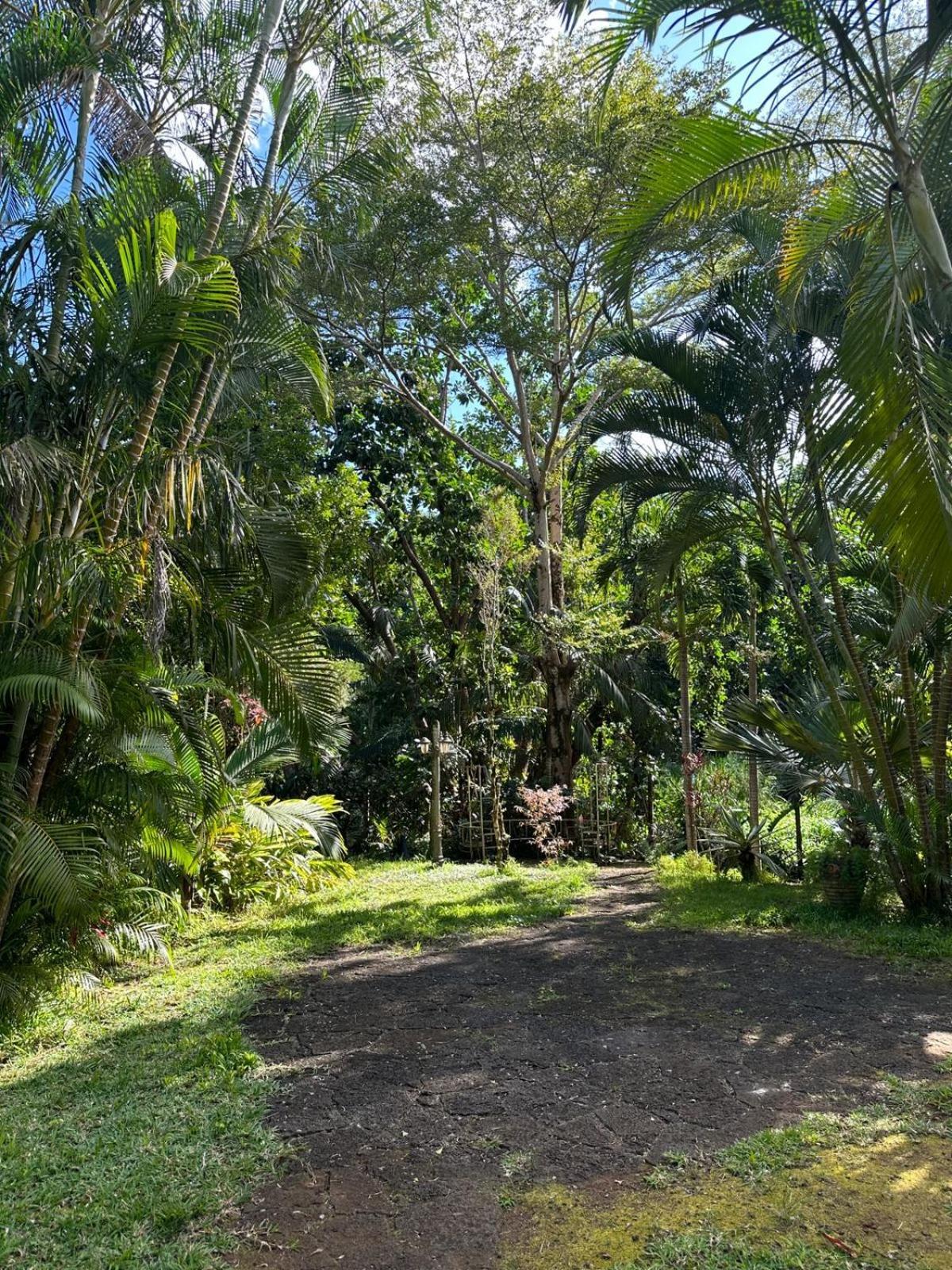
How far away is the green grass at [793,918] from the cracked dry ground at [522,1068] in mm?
509

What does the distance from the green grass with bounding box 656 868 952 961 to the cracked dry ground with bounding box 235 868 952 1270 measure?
51 centimetres

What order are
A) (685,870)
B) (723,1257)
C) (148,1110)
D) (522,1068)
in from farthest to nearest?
1. (685,870)
2. (522,1068)
3. (148,1110)
4. (723,1257)

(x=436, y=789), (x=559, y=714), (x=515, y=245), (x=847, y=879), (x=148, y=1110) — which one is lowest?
(x=148, y=1110)

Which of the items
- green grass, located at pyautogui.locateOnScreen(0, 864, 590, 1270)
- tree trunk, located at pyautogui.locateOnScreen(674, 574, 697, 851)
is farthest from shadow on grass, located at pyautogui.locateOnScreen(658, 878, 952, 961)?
green grass, located at pyautogui.locateOnScreen(0, 864, 590, 1270)

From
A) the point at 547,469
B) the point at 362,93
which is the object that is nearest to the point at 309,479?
the point at 547,469

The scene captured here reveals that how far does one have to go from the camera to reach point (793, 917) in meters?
8.07

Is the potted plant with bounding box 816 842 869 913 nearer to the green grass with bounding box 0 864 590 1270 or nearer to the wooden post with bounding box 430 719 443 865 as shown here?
the green grass with bounding box 0 864 590 1270

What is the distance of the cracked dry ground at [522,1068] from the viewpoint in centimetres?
320

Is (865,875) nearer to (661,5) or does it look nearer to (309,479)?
(661,5)

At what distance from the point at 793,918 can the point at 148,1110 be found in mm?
5840

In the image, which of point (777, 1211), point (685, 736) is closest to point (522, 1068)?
point (777, 1211)

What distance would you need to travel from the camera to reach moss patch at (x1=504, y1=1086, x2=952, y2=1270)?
2.78 meters

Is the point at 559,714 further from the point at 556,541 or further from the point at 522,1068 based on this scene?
the point at 522,1068

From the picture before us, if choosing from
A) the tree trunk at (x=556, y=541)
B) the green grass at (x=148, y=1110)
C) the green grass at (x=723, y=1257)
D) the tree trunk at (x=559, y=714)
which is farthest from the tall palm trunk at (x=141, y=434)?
the tree trunk at (x=559, y=714)
